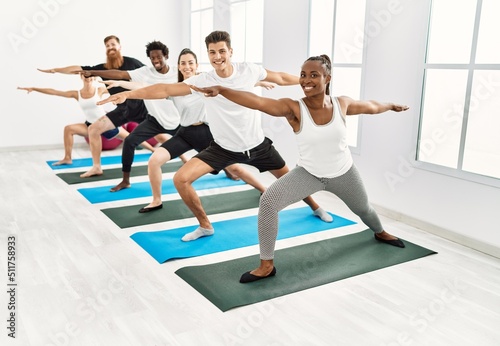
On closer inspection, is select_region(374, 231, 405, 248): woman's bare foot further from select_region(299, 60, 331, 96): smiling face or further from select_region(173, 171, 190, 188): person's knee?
select_region(173, 171, 190, 188): person's knee

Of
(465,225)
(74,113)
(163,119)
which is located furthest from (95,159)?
(465,225)

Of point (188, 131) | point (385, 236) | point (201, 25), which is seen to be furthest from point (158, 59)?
point (201, 25)

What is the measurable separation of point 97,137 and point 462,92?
3.42m

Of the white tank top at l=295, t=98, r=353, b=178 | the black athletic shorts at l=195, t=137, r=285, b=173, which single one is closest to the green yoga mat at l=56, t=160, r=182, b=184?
the black athletic shorts at l=195, t=137, r=285, b=173

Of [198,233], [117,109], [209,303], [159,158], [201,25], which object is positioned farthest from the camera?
[201,25]

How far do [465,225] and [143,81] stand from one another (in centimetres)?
271

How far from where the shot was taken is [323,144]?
8.66ft

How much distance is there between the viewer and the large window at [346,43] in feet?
13.8

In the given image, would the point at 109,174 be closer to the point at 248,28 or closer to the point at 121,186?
the point at 121,186

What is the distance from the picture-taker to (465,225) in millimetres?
3264

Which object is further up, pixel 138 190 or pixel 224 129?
pixel 224 129

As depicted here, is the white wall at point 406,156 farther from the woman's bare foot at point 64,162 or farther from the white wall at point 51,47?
the white wall at point 51,47

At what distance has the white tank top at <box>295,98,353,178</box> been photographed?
2.61 m

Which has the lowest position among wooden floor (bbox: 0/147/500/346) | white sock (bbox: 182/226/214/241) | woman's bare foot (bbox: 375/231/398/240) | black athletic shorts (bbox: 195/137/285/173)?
wooden floor (bbox: 0/147/500/346)
